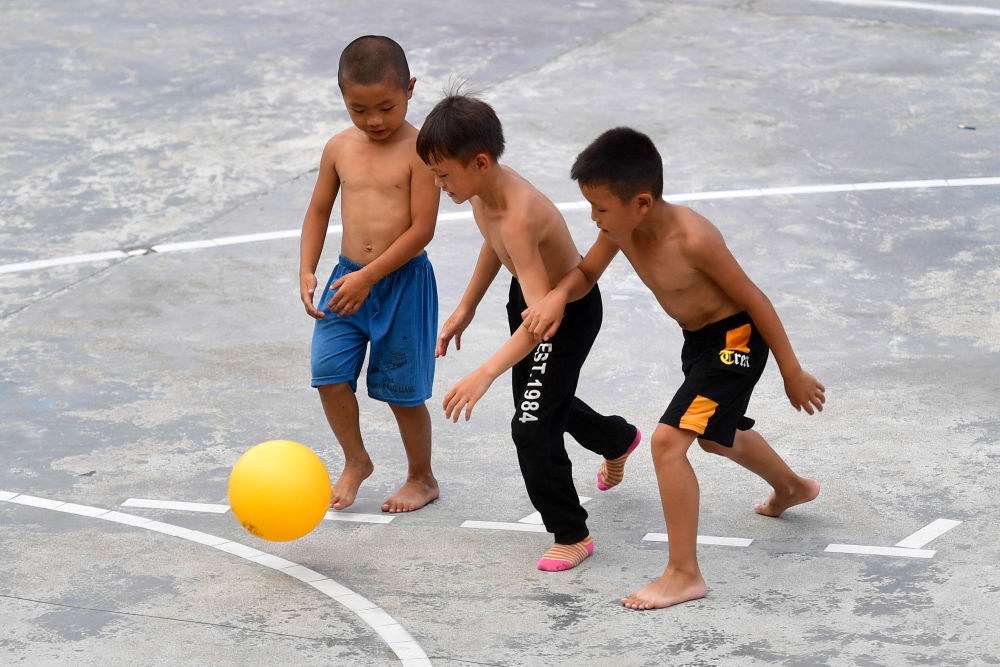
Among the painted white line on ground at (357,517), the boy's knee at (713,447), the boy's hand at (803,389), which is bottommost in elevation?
the painted white line on ground at (357,517)

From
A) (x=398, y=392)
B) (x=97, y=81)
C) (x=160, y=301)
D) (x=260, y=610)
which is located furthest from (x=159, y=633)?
(x=97, y=81)

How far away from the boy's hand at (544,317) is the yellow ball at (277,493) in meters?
0.93

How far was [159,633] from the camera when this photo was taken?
4.21 meters

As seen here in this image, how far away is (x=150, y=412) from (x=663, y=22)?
25.3 ft

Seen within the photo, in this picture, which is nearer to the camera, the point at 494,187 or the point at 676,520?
the point at 676,520

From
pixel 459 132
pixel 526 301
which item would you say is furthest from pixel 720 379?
pixel 459 132

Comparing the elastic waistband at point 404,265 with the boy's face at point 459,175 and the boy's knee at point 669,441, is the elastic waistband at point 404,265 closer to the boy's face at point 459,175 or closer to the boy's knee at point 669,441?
the boy's face at point 459,175

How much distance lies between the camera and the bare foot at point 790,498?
15.9ft

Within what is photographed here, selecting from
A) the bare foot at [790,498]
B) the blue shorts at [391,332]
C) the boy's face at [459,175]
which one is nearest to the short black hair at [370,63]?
the boy's face at [459,175]

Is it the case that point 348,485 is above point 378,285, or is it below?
below

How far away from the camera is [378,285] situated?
5086 millimetres

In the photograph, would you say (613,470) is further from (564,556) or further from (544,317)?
(544,317)

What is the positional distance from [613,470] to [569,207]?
3.33 meters

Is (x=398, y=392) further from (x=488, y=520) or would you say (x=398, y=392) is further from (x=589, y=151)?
(x=589, y=151)
